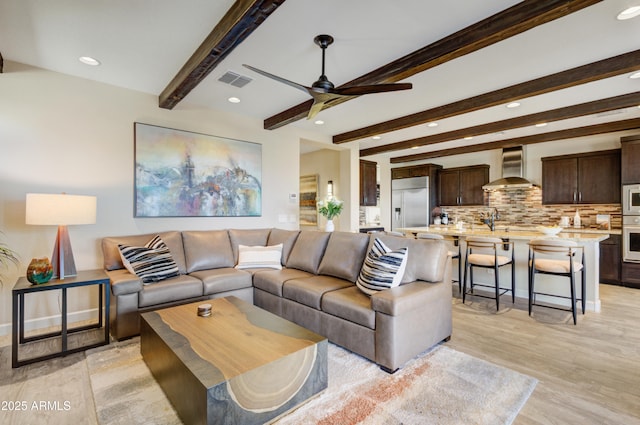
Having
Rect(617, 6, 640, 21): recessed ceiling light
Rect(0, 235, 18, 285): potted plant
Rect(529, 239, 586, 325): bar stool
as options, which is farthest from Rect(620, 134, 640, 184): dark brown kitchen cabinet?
Rect(0, 235, 18, 285): potted plant

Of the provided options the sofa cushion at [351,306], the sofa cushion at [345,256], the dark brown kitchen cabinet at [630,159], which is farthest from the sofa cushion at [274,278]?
the dark brown kitchen cabinet at [630,159]

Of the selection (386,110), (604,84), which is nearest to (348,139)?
(386,110)

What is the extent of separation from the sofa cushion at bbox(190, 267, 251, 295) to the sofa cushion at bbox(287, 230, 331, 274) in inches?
24.5

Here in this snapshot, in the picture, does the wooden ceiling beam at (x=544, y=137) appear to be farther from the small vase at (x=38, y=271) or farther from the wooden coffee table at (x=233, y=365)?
the small vase at (x=38, y=271)

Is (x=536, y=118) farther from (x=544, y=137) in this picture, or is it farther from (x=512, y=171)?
(x=512, y=171)

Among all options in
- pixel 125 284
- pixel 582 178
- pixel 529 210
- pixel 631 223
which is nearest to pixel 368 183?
pixel 529 210

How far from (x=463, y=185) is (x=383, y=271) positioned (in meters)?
5.62

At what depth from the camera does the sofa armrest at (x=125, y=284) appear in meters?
2.79

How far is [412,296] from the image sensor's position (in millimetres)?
2404

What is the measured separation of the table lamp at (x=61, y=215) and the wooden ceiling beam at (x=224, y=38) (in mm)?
1509

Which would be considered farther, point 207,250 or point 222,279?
point 207,250

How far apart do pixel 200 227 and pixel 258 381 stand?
9.98 feet

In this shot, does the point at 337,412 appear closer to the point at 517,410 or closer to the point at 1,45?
the point at 517,410

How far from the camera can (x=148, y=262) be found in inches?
123
